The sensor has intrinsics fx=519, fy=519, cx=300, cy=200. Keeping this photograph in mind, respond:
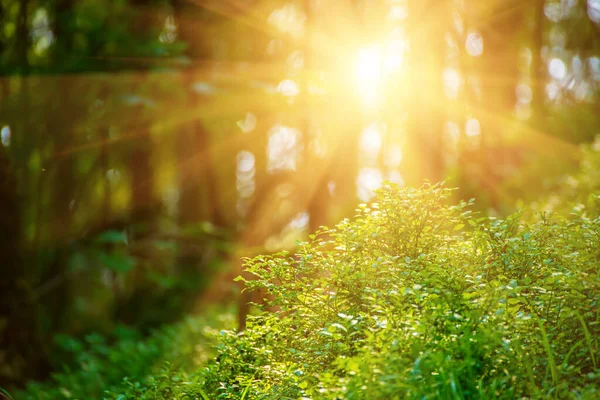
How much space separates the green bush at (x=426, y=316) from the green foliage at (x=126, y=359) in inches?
105

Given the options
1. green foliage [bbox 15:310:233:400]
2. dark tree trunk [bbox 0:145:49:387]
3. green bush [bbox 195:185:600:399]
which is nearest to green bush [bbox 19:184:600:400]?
green bush [bbox 195:185:600:399]

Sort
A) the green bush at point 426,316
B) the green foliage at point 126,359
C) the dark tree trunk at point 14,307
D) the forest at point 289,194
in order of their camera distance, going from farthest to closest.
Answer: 1. the dark tree trunk at point 14,307
2. the green foliage at point 126,359
3. the forest at point 289,194
4. the green bush at point 426,316

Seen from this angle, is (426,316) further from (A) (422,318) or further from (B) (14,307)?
(B) (14,307)

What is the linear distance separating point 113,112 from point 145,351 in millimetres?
3928

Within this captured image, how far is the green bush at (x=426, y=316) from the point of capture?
2.63 metres

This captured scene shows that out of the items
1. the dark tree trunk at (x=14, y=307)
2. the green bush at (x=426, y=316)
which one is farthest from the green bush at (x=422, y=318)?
the dark tree trunk at (x=14, y=307)

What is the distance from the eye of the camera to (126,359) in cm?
790

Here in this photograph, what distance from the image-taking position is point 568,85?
14969mm

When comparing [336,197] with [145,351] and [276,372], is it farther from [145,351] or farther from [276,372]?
[276,372]

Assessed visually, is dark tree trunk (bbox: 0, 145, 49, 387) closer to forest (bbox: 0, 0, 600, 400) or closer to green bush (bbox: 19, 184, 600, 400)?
forest (bbox: 0, 0, 600, 400)

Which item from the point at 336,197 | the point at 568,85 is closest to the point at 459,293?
the point at 336,197

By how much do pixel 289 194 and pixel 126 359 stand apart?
5002mm

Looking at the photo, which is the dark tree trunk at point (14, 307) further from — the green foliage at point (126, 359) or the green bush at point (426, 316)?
the green bush at point (426, 316)

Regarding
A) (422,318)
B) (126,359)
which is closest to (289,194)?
(126,359)
